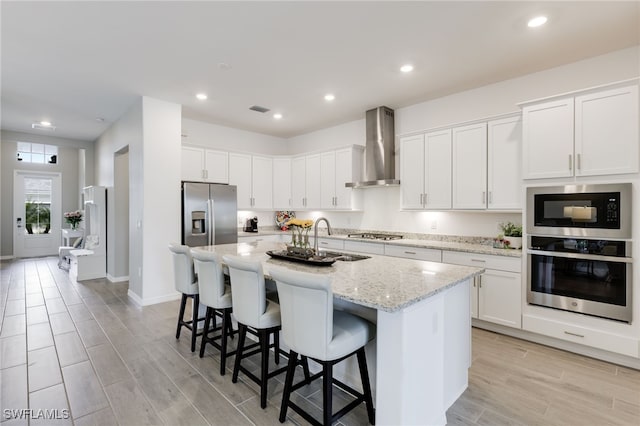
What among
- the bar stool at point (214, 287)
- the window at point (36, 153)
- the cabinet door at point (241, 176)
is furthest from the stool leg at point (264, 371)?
the window at point (36, 153)

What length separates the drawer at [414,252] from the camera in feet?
12.3

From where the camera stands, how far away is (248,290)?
2.16 meters

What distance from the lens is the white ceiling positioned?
2.42 m

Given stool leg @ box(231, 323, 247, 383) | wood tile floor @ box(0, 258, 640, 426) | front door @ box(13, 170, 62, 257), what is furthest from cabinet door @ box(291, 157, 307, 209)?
front door @ box(13, 170, 62, 257)

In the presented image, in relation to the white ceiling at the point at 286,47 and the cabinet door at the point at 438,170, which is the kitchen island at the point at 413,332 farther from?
the white ceiling at the point at 286,47

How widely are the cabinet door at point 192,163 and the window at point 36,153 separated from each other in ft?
18.2

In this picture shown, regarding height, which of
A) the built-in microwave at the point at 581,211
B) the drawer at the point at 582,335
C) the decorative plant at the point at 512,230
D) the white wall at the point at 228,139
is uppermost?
the white wall at the point at 228,139

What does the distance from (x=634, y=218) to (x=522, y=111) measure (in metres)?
1.36

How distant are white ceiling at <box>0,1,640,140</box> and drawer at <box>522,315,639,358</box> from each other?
2.62 metres

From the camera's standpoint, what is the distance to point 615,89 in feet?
8.84

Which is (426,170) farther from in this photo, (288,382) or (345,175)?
(288,382)

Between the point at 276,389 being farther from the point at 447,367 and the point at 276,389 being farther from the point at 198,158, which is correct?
the point at 198,158

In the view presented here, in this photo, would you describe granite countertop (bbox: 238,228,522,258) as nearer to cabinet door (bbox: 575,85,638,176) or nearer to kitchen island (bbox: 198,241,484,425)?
cabinet door (bbox: 575,85,638,176)

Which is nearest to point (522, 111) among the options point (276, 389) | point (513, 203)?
point (513, 203)
